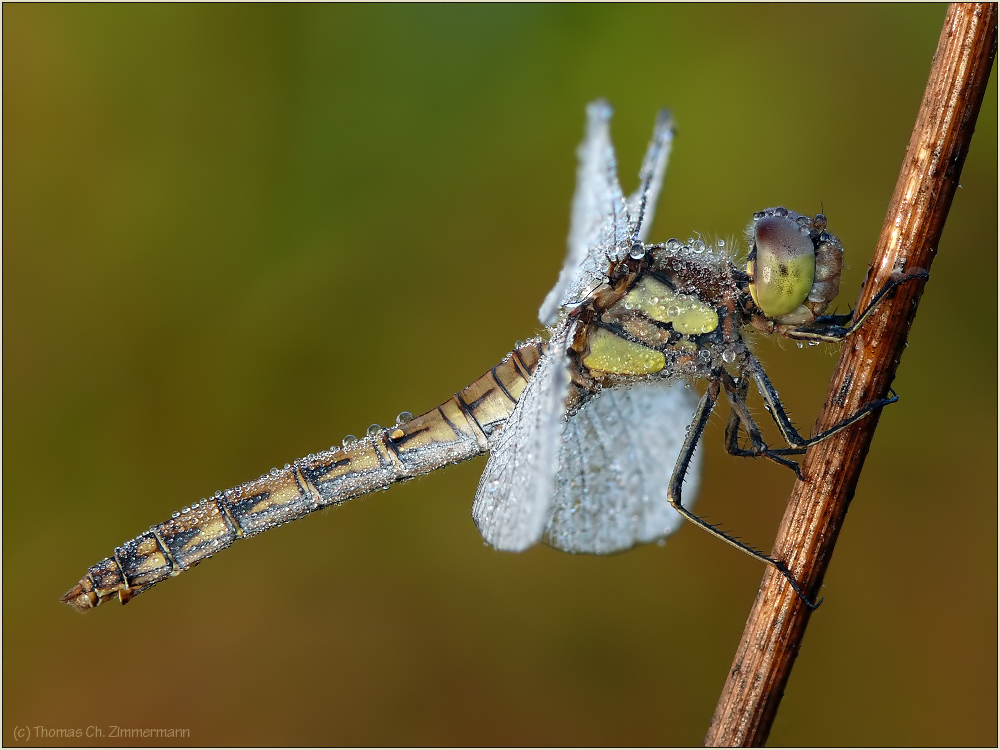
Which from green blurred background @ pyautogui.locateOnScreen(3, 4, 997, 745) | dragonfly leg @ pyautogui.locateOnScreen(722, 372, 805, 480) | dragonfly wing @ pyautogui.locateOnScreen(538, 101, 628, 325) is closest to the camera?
dragonfly wing @ pyautogui.locateOnScreen(538, 101, 628, 325)

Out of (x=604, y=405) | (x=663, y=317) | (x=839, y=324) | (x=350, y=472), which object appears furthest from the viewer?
(x=604, y=405)

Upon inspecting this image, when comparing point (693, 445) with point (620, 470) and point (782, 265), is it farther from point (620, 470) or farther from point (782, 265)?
point (782, 265)

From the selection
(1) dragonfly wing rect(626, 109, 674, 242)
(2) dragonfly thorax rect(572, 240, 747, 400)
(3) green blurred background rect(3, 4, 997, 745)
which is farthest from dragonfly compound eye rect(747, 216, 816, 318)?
(3) green blurred background rect(3, 4, 997, 745)

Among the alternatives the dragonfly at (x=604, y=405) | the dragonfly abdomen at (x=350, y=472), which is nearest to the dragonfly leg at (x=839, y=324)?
the dragonfly at (x=604, y=405)

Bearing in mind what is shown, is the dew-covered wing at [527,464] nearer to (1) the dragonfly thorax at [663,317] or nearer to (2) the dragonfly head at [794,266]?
(1) the dragonfly thorax at [663,317]

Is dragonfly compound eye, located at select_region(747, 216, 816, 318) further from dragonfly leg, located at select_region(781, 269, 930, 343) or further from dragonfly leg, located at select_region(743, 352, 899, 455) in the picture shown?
dragonfly leg, located at select_region(743, 352, 899, 455)

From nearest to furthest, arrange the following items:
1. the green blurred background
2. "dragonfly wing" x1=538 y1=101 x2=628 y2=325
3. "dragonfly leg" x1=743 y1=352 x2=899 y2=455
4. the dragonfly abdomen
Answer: "dragonfly leg" x1=743 y1=352 x2=899 y2=455 → "dragonfly wing" x1=538 y1=101 x2=628 y2=325 → the dragonfly abdomen → the green blurred background

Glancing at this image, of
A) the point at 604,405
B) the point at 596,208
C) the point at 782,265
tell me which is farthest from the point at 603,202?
the point at 604,405
